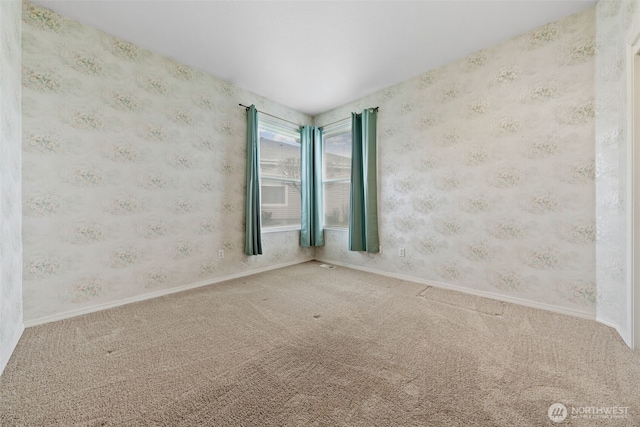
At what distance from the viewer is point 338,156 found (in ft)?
12.9

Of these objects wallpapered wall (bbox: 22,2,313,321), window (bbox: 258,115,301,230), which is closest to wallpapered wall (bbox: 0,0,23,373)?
wallpapered wall (bbox: 22,2,313,321)

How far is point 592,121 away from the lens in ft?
6.33

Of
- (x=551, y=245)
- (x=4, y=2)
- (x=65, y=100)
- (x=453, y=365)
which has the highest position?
(x=4, y=2)

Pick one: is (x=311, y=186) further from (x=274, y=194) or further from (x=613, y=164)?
(x=613, y=164)

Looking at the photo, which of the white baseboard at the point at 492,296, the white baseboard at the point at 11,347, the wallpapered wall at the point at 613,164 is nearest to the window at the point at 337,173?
the white baseboard at the point at 492,296

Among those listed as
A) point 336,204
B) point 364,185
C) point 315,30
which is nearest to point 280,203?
point 336,204

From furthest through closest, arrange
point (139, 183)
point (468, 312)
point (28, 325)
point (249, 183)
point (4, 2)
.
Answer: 1. point (249, 183)
2. point (139, 183)
3. point (468, 312)
4. point (28, 325)
5. point (4, 2)

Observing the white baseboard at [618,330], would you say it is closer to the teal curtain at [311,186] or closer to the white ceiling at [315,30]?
the white ceiling at [315,30]

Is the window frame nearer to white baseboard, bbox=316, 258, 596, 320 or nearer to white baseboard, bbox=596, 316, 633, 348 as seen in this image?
white baseboard, bbox=316, 258, 596, 320

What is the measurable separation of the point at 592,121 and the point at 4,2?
165 inches

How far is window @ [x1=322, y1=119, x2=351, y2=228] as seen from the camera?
3.82 metres

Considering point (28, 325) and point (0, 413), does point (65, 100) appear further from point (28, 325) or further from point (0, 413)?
point (0, 413)

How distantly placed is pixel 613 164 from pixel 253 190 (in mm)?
3337

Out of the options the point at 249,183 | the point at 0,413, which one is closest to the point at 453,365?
the point at 0,413
